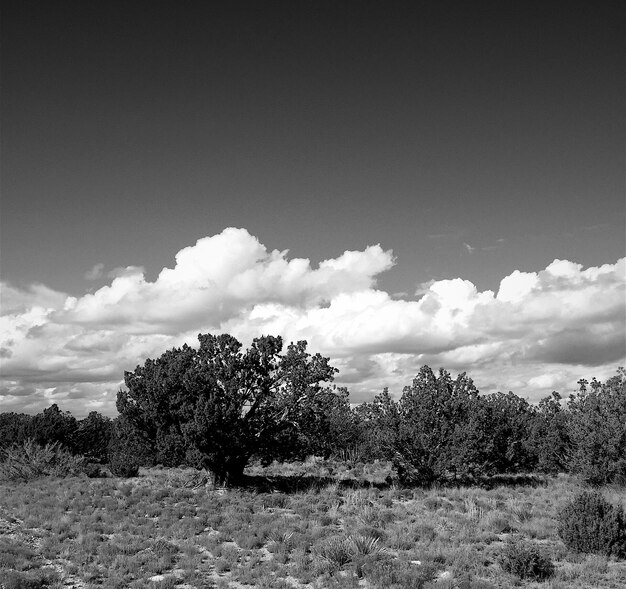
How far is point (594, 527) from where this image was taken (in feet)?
56.4

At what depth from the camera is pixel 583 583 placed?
14.5m

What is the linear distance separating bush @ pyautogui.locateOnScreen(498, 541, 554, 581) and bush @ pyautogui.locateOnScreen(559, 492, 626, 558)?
243 centimetres

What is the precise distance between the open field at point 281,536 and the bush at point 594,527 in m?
0.57

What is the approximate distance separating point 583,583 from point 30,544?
774 inches

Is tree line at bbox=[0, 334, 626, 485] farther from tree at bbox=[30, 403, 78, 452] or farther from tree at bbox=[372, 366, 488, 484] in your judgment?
tree at bbox=[30, 403, 78, 452]

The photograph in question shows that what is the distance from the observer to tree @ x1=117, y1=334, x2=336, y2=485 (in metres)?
30.2

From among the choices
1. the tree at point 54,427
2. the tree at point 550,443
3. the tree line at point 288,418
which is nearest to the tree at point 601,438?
the tree line at point 288,418

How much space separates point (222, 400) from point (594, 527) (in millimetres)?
21039

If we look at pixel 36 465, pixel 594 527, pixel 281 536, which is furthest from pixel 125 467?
pixel 594 527

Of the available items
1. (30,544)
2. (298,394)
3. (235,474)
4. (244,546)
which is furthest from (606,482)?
(30,544)

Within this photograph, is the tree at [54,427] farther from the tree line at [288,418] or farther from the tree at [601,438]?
the tree at [601,438]

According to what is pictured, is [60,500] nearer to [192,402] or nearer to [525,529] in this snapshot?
[192,402]

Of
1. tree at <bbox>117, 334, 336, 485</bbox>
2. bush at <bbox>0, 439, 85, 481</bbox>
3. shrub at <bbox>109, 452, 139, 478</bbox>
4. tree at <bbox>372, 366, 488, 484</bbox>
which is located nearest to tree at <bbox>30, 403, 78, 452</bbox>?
bush at <bbox>0, 439, 85, 481</bbox>

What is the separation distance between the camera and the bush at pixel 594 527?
55.4 ft
